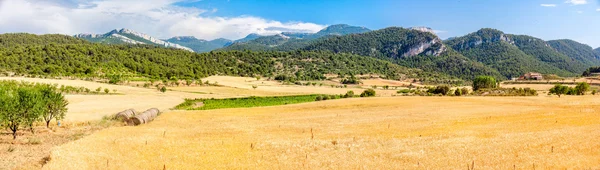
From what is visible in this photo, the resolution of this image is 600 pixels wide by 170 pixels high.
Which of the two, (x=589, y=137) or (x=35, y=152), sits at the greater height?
(x=589, y=137)

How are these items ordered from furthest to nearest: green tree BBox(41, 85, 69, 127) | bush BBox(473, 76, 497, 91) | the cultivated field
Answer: bush BBox(473, 76, 497, 91)
green tree BBox(41, 85, 69, 127)
the cultivated field

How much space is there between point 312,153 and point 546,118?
2598 centimetres

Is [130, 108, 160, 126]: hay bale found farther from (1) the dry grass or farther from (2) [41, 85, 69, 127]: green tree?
(2) [41, 85, 69, 127]: green tree

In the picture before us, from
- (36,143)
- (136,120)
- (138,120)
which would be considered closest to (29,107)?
(36,143)

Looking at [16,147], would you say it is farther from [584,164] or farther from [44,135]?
[584,164]

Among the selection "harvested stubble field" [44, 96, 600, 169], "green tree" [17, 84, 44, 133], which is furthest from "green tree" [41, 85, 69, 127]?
"harvested stubble field" [44, 96, 600, 169]

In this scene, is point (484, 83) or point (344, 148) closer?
point (344, 148)

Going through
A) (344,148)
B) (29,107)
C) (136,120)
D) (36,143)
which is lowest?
(36,143)

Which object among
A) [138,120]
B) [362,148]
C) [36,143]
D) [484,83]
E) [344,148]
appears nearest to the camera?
[362,148]

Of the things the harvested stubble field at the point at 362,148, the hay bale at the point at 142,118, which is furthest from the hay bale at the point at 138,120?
the harvested stubble field at the point at 362,148

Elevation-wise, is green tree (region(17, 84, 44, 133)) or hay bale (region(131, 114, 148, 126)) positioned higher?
green tree (region(17, 84, 44, 133))

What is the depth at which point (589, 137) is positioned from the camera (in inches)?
918

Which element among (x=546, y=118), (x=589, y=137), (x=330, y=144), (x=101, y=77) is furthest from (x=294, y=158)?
(x=101, y=77)

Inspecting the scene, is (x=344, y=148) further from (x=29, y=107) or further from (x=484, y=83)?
(x=484, y=83)
